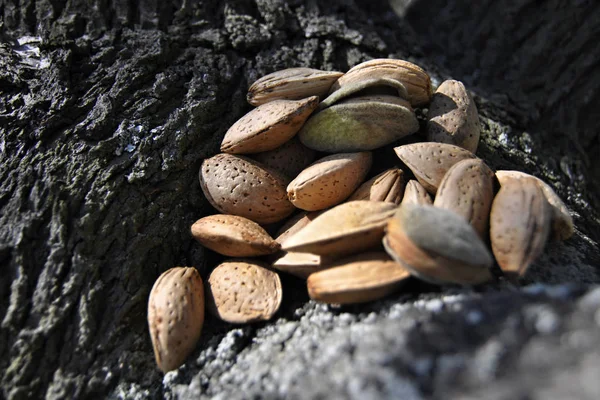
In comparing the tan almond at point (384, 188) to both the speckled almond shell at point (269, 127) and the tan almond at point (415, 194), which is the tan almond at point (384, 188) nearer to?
the tan almond at point (415, 194)

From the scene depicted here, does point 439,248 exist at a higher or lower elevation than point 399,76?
lower

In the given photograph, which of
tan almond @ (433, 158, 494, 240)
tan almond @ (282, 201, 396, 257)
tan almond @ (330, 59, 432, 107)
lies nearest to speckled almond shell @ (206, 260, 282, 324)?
tan almond @ (282, 201, 396, 257)

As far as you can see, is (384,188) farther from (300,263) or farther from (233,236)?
(233,236)

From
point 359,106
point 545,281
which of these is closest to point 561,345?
point 545,281

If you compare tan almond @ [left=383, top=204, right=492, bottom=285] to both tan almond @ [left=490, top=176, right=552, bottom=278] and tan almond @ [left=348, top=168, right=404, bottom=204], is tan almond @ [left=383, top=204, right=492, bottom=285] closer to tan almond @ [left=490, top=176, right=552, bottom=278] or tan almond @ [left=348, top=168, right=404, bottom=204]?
tan almond @ [left=490, top=176, right=552, bottom=278]

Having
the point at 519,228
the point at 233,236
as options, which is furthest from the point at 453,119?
the point at 233,236

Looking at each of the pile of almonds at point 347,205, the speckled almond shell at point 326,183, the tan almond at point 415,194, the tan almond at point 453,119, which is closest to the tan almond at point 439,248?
the pile of almonds at point 347,205

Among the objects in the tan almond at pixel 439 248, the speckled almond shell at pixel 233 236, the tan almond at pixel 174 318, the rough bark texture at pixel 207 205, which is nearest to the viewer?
the rough bark texture at pixel 207 205

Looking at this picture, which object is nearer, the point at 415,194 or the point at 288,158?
the point at 415,194
